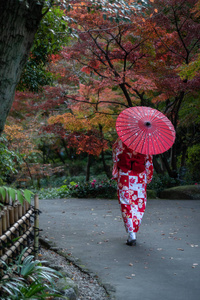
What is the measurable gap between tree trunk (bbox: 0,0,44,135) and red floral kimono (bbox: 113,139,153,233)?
9.42 ft

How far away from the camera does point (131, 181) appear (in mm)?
5371

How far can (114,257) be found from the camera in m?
4.56

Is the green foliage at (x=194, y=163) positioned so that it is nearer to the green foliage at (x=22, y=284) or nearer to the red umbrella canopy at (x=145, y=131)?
the red umbrella canopy at (x=145, y=131)

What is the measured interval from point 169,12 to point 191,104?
10.8ft

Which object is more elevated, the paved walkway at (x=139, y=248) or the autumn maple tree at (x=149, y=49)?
the autumn maple tree at (x=149, y=49)

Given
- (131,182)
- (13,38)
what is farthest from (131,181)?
(13,38)

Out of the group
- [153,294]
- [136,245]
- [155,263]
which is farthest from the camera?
[136,245]

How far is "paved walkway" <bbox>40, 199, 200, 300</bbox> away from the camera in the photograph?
354 centimetres

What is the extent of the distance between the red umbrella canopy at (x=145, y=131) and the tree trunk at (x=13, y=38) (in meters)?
2.52

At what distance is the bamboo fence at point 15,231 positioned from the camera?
116 inches

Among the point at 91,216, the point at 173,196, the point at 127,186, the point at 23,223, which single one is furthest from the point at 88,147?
the point at 23,223

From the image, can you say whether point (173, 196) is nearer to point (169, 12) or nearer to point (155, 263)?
point (169, 12)

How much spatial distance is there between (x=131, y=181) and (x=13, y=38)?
322cm

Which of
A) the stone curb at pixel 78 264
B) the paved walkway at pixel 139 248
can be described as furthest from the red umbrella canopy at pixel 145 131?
the stone curb at pixel 78 264
